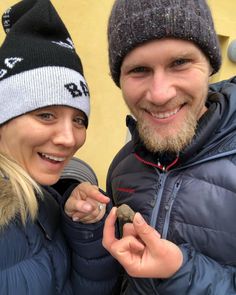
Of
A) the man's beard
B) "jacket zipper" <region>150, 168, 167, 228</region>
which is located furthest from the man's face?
"jacket zipper" <region>150, 168, 167, 228</region>

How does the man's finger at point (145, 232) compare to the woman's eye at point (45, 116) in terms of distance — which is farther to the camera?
the woman's eye at point (45, 116)

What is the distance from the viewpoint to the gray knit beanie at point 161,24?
4.59 ft

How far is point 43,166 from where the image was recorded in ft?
4.44

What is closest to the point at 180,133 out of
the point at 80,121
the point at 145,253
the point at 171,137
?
the point at 171,137

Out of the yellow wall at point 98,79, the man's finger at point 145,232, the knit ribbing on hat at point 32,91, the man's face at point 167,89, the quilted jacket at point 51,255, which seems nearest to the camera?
the man's finger at point 145,232

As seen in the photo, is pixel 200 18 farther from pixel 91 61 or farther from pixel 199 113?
pixel 91 61

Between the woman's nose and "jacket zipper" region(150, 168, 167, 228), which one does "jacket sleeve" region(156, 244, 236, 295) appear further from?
the woman's nose

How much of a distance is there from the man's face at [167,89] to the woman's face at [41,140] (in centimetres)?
29

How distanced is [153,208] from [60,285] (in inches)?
17.3

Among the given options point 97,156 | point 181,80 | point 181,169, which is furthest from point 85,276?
point 97,156

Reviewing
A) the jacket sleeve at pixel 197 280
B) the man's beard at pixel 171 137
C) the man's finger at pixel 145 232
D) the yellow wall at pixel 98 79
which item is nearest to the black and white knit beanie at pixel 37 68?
the man's beard at pixel 171 137

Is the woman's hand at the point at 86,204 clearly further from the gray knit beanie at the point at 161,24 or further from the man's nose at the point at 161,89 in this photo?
the gray knit beanie at the point at 161,24

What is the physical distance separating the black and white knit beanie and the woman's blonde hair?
17cm

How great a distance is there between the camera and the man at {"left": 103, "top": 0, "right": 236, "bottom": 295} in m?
1.30
